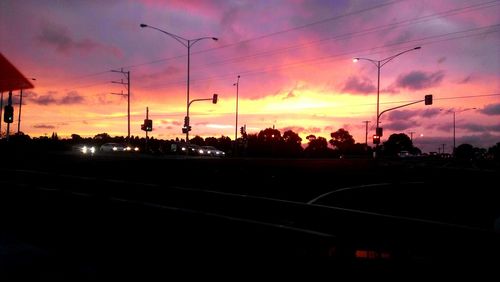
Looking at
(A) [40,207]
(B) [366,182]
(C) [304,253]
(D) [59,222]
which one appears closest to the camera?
(C) [304,253]

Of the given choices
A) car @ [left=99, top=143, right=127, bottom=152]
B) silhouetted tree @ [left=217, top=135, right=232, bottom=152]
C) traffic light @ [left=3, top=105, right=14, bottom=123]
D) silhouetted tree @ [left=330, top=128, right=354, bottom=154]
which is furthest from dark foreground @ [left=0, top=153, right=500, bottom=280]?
silhouetted tree @ [left=330, top=128, right=354, bottom=154]

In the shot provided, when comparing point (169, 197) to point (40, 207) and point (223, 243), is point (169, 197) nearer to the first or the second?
point (40, 207)

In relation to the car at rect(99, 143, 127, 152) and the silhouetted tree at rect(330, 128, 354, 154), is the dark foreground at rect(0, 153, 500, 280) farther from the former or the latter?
the silhouetted tree at rect(330, 128, 354, 154)

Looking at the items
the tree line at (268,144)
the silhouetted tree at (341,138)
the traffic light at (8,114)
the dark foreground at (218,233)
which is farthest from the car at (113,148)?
the silhouetted tree at (341,138)

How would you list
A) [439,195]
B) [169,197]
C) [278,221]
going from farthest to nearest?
[439,195]
[169,197]
[278,221]

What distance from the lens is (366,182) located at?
27.6m

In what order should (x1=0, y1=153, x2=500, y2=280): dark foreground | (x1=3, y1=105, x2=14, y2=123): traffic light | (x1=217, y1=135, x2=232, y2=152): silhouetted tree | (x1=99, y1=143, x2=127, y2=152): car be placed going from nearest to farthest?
(x1=0, y1=153, x2=500, y2=280): dark foreground → (x1=3, y1=105, x2=14, y2=123): traffic light → (x1=99, y1=143, x2=127, y2=152): car → (x1=217, y1=135, x2=232, y2=152): silhouetted tree

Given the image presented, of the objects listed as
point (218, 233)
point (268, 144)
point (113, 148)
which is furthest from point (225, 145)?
point (218, 233)

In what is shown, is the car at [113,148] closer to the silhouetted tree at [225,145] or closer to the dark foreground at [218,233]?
the silhouetted tree at [225,145]

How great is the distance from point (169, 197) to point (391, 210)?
8288 millimetres

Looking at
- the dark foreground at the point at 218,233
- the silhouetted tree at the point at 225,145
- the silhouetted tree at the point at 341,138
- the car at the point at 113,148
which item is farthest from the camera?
the silhouetted tree at the point at 341,138

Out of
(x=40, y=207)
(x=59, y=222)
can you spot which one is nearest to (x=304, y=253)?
(x=59, y=222)

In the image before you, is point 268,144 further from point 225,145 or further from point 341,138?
point 341,138

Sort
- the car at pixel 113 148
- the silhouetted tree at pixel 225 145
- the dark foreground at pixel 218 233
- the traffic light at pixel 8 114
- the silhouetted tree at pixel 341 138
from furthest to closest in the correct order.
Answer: the silhouetted tree at pixel 341 138 < the silhouetted tree at pixel 225 145 < the car at pixel 113 148 < the traffic light at pixel 8 114 < the dark foreground at pixel 218 233
